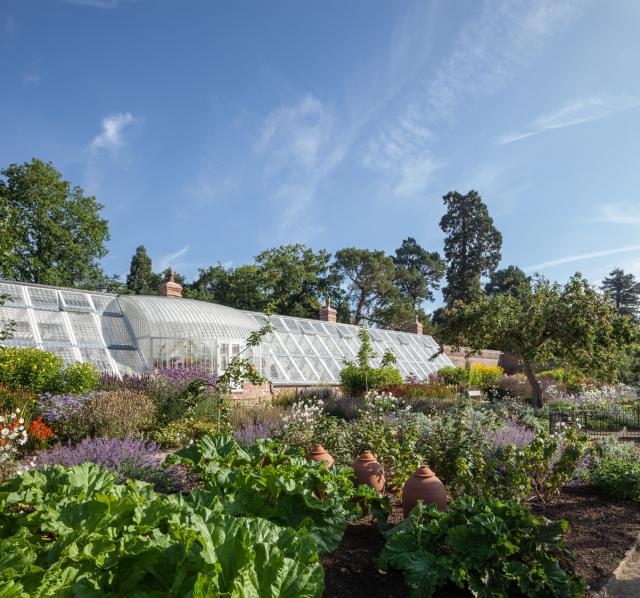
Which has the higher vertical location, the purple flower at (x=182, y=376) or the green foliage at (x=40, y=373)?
the green foliage at (x=40, y=373)

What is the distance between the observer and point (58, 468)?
3814mm

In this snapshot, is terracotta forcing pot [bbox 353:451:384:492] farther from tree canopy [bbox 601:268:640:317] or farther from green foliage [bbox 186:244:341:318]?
tree canopy [bbox 601:268:640:317]

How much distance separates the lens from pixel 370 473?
16.9ft

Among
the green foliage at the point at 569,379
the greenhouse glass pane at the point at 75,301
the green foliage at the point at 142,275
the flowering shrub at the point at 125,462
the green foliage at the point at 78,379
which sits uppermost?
the green foliage at the point at 142,275

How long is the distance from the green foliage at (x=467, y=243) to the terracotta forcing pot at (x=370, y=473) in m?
39.6

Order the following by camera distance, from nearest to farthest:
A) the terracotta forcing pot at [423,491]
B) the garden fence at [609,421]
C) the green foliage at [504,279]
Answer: the terracotta forcing pot at [423,491]
the garden fence at [609,421]
the green foliage at [504,279]

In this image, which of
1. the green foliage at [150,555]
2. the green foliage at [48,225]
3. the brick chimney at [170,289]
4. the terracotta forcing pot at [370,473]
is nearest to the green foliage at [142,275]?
the green foliage at [48,225]

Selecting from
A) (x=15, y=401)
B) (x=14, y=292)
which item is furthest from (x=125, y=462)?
(x=14, y=292)

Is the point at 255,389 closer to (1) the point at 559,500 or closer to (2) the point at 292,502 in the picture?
(1) the point at 559,500

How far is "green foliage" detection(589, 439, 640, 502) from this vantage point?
231 inches

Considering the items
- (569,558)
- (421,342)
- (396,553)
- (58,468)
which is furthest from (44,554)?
(421,342)

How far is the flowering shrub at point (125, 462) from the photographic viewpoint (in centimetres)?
516

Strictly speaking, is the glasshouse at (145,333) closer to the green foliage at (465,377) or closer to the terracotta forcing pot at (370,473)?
the green foliage at (465,377)

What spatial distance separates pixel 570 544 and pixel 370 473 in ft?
6.33
